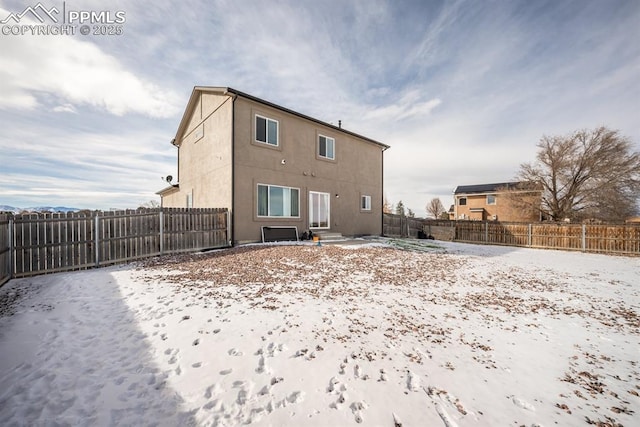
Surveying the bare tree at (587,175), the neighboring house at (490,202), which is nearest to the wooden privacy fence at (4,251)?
the bare tree at (587,175)

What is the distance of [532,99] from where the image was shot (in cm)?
1127

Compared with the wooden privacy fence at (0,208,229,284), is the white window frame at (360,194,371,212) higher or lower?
higher

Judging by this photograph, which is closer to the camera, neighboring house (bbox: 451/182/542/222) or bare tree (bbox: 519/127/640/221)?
bare tree (bbox: 519/127/640/221)

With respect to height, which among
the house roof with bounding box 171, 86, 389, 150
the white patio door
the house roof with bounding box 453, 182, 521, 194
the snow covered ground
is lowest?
the snow covered ground

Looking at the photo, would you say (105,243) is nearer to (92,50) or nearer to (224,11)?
(92,50)

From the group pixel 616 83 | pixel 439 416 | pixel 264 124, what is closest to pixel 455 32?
pixel 616 83

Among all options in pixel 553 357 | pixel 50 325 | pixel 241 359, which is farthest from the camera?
pixel 50 325

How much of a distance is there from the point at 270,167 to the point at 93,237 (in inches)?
260

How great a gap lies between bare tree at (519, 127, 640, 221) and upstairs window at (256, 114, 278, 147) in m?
22.2

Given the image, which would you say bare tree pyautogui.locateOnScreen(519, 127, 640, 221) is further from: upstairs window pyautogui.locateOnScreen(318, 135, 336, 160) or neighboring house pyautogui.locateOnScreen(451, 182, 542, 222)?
upstairs window pyautogui.locateOnScreen(318, 135, 336, 160)

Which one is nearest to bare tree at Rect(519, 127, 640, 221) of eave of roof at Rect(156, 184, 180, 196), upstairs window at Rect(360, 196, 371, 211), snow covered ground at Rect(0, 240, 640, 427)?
upstairs window at Rect(360, 196, 371, 211)

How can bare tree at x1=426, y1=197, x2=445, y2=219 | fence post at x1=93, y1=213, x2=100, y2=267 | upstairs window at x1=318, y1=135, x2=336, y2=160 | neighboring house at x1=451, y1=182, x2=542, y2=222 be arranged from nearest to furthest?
fence post at x1=93, y1=213, x2=100, y2=267 → upstairs window at x1=318, y1=135, x2=336, y2=160 → neighboring house at x1=451, y1=182, x2=542, y2=222 → bare tree at x1=426, y1=197, x2=445, y2=219

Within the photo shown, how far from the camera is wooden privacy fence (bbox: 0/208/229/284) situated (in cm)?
574

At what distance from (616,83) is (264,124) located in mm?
14762
